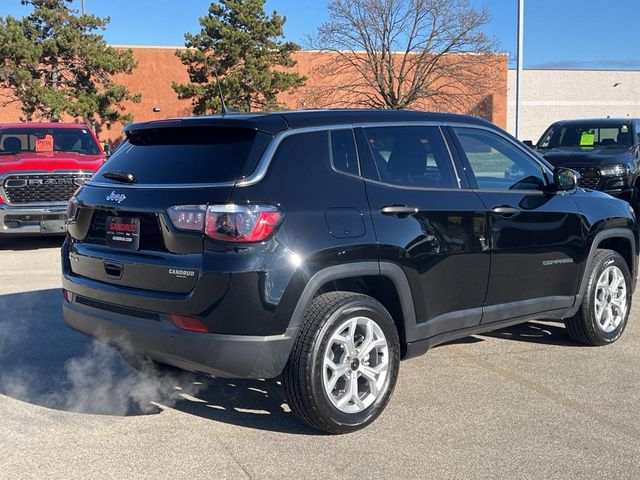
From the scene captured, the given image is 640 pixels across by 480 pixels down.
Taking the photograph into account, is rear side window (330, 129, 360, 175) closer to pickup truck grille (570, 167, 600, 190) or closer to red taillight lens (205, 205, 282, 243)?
red taillight lens (205, 205, 282, 243)

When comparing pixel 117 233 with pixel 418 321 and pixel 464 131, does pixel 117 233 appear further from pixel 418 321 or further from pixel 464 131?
pixel 464 131

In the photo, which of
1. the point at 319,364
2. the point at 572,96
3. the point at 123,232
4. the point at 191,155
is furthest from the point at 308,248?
the point at 572,96

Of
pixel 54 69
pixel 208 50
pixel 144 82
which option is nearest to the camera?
pixel 54 69

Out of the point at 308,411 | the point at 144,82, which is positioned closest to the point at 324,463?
the point at 308,411

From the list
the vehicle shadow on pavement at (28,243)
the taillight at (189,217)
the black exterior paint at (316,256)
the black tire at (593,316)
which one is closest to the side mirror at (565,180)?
the black exterior paint at (316,256)

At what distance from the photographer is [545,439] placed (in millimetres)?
4090

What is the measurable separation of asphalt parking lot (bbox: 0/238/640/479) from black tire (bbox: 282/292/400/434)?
0.41ft

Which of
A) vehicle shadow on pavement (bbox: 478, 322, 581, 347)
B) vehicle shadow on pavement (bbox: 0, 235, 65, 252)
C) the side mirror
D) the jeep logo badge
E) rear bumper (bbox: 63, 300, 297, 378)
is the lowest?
vehicle shadow on pavement (bbox: 478, 322, 581, 347)

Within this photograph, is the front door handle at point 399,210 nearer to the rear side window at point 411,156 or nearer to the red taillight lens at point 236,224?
the rear side window at point 411,156

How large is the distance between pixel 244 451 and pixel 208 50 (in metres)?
36.9

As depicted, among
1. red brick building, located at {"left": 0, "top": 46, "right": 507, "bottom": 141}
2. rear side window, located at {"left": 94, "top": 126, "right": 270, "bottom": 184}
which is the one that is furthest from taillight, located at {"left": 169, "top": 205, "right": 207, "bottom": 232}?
red brick building, located at {"left": 0, "top": 46, "right": 507, "bottom": 141}

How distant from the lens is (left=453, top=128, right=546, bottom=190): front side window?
508cm

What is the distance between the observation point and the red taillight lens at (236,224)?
3736 millimetres

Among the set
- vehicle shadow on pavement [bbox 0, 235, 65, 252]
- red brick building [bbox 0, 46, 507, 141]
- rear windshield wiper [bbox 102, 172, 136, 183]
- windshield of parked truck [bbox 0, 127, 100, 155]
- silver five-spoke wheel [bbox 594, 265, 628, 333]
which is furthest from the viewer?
red brick building [bbox 0, 46, 507, 141]
